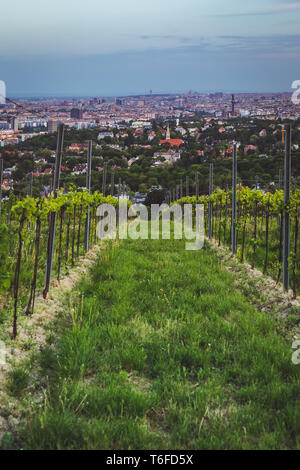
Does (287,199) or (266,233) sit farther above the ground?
(287,199)

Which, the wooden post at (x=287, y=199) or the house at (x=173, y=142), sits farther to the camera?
the house at (x=173, y=142)

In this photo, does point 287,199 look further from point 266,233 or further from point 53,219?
point 53,219

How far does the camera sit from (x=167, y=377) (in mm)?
3207

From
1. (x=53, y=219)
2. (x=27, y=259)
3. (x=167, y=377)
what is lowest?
(x=167, y=377)

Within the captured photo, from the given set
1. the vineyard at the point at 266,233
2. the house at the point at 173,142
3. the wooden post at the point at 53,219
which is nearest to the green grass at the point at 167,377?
the wooden post at the point at 53,219

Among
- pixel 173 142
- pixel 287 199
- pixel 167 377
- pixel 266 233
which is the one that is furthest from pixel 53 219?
pixel 173 142

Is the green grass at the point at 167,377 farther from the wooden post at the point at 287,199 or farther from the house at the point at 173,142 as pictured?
the house at the point at 173,142

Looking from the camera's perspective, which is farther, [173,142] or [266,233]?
[173,142]

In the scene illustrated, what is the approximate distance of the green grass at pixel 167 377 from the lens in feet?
8.11

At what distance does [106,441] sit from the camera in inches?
93.0

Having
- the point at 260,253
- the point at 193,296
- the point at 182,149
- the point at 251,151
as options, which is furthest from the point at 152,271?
the point at 182,149

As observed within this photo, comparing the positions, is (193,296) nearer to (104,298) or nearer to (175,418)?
(104,298)

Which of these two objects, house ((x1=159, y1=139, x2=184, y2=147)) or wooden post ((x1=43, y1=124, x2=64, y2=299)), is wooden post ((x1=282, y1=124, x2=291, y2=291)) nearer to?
wooden post ((x1=43, y1=124, x2=64, y2=299))

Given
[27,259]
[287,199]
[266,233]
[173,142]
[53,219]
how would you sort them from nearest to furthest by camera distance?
[53,219]
[287,199]
[27,259]
[266,233]
[173,142]
